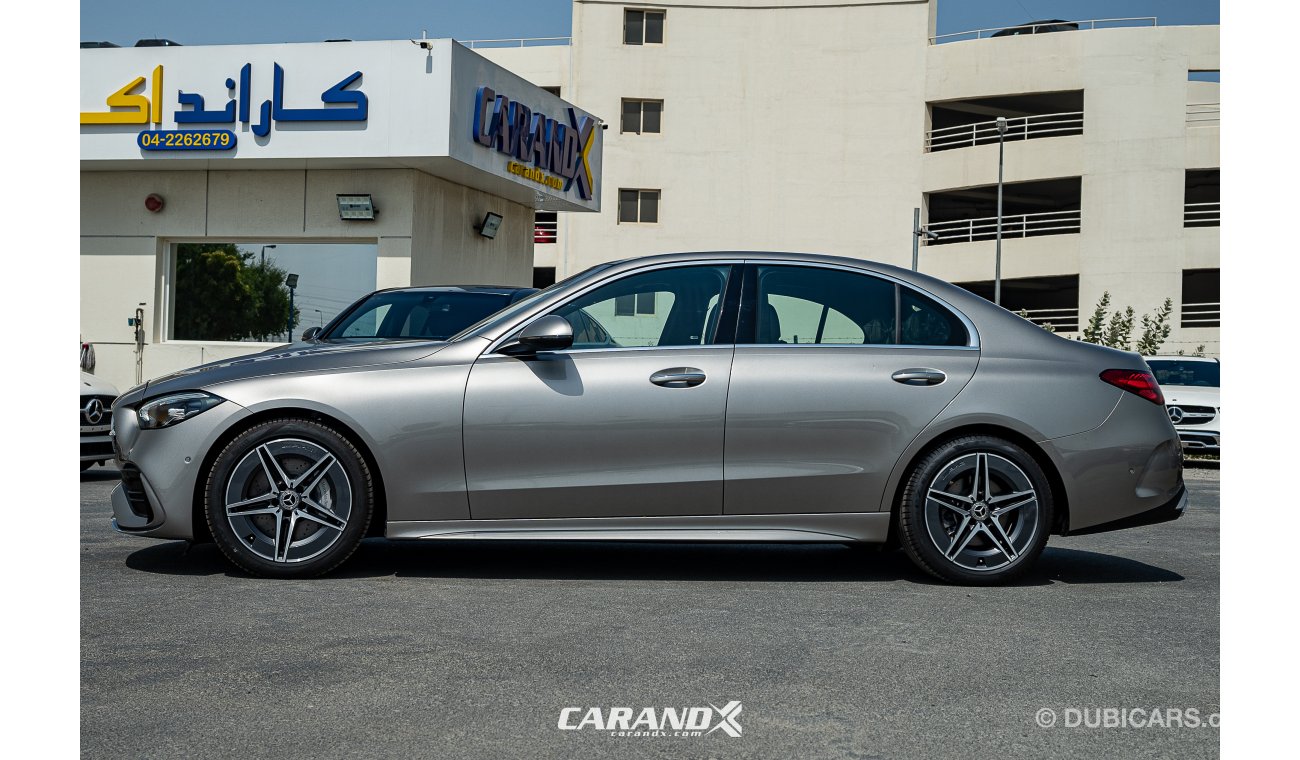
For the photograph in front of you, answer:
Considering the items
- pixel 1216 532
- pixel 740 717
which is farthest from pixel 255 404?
pixel 1216 532

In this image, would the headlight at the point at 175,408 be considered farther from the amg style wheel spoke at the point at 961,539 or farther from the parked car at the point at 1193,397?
the parked car at the point at 1193,397

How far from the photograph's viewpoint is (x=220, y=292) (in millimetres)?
19891

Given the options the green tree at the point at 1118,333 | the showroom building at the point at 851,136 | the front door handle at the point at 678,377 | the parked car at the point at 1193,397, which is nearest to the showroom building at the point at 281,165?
the parked car at the point at 1193,397

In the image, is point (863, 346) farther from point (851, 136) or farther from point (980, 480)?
point (851, 136)

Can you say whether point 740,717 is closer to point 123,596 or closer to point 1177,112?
point 123,596

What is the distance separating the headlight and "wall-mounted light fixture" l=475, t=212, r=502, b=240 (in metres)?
15.9

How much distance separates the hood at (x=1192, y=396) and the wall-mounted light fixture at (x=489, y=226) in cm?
1072

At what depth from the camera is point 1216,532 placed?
8.63 meters

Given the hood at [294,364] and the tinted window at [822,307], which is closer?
the hood at [294,364]

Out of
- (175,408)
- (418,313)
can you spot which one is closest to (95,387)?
(418,313)

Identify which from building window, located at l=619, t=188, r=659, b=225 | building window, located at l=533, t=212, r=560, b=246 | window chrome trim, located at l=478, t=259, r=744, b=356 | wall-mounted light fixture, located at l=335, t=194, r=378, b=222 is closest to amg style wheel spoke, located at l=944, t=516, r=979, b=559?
window chrome trim, located at l=478, t=259, r=744, b=356

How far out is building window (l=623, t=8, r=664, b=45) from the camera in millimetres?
46156

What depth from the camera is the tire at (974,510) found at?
5.89 meters

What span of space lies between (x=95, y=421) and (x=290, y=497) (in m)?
6.33
